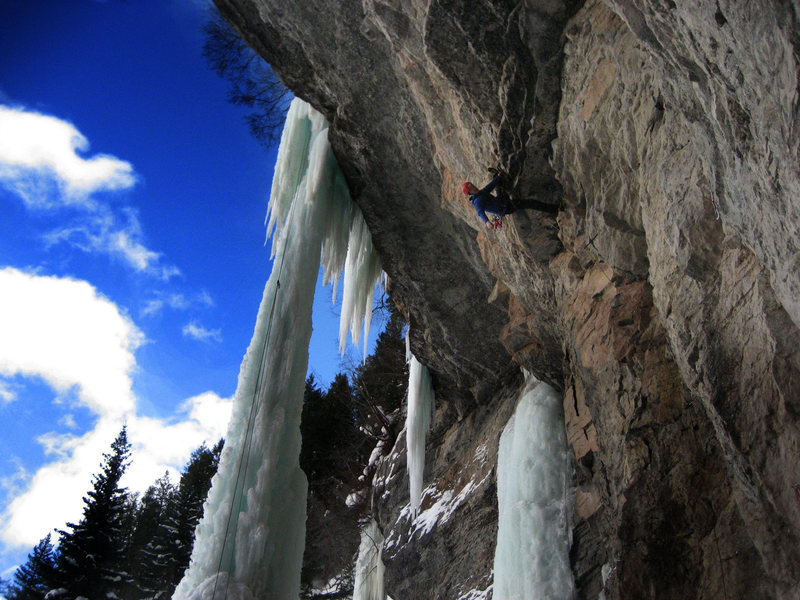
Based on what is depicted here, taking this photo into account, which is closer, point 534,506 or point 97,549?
point 534,506

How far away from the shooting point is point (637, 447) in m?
4.05

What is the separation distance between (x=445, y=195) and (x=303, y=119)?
2.13 metres

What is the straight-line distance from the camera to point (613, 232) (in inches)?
162

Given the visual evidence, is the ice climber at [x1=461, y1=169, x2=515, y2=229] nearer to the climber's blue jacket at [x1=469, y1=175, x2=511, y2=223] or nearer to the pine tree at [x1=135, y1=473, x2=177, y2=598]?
the climber's blue jacket at [x1=469, y1=175, x2=511, y2=223]

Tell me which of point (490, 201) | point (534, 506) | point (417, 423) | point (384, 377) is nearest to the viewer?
point (490, 201)

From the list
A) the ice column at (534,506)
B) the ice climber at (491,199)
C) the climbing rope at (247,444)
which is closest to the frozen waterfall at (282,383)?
the climbing rope at (247,444)

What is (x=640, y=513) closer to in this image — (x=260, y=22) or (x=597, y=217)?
(x=597, y=217)

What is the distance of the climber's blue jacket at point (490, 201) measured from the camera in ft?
14.7

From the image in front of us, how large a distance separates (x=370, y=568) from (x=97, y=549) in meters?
5.86

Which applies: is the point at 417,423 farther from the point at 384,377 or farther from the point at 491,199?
the point at 384,377

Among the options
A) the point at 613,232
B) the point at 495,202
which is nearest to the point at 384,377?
the point at 495,202

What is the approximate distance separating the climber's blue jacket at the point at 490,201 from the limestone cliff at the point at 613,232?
158mm

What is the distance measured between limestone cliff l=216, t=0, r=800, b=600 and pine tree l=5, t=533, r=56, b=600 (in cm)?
714

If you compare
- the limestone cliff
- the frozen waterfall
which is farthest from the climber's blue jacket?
the frozen waterfall
